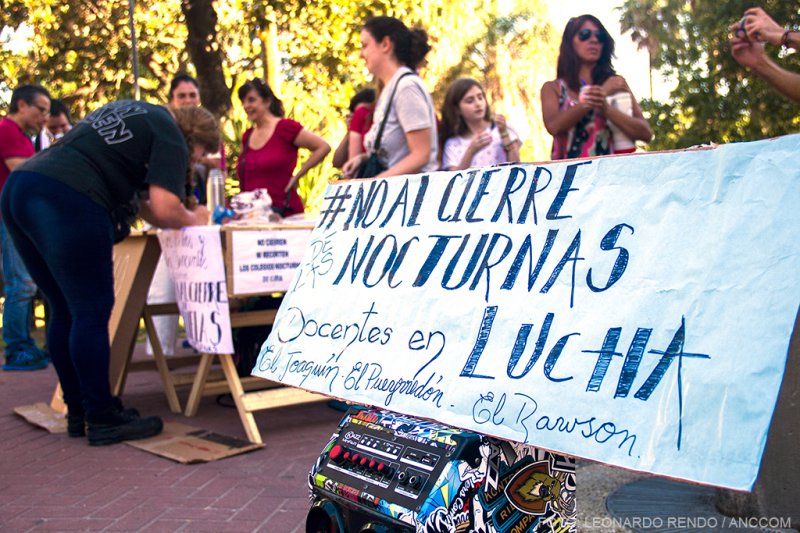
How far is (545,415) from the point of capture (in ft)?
5.91

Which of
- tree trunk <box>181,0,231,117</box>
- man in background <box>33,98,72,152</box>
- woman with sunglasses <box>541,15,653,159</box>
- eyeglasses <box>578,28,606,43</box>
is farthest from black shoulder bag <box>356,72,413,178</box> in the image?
tree trunk <box>181,0,231,117</box>

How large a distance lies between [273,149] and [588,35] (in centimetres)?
224

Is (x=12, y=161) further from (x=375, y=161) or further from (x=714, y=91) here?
(x=714, y=91)

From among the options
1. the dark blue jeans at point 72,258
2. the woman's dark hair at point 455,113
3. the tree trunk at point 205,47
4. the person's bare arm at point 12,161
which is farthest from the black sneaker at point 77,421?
the tree trunk at point 205,47

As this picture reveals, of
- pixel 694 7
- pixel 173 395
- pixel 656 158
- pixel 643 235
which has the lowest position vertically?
pixel 173 395

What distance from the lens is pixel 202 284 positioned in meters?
4.36

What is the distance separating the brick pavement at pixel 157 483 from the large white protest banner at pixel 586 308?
97 cm

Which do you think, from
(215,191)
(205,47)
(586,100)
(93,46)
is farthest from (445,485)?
(93,46)

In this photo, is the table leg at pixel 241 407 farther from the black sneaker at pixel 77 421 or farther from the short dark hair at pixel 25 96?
the short dark hair at pixel 25 96

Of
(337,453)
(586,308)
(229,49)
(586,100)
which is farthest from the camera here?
(229,49)

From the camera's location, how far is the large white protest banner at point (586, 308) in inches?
61.7

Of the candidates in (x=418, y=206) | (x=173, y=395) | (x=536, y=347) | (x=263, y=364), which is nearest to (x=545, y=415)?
(x=536, y=347)

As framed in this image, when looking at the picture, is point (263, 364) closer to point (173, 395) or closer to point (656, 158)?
point (656, 158)

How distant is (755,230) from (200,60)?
332 inches
